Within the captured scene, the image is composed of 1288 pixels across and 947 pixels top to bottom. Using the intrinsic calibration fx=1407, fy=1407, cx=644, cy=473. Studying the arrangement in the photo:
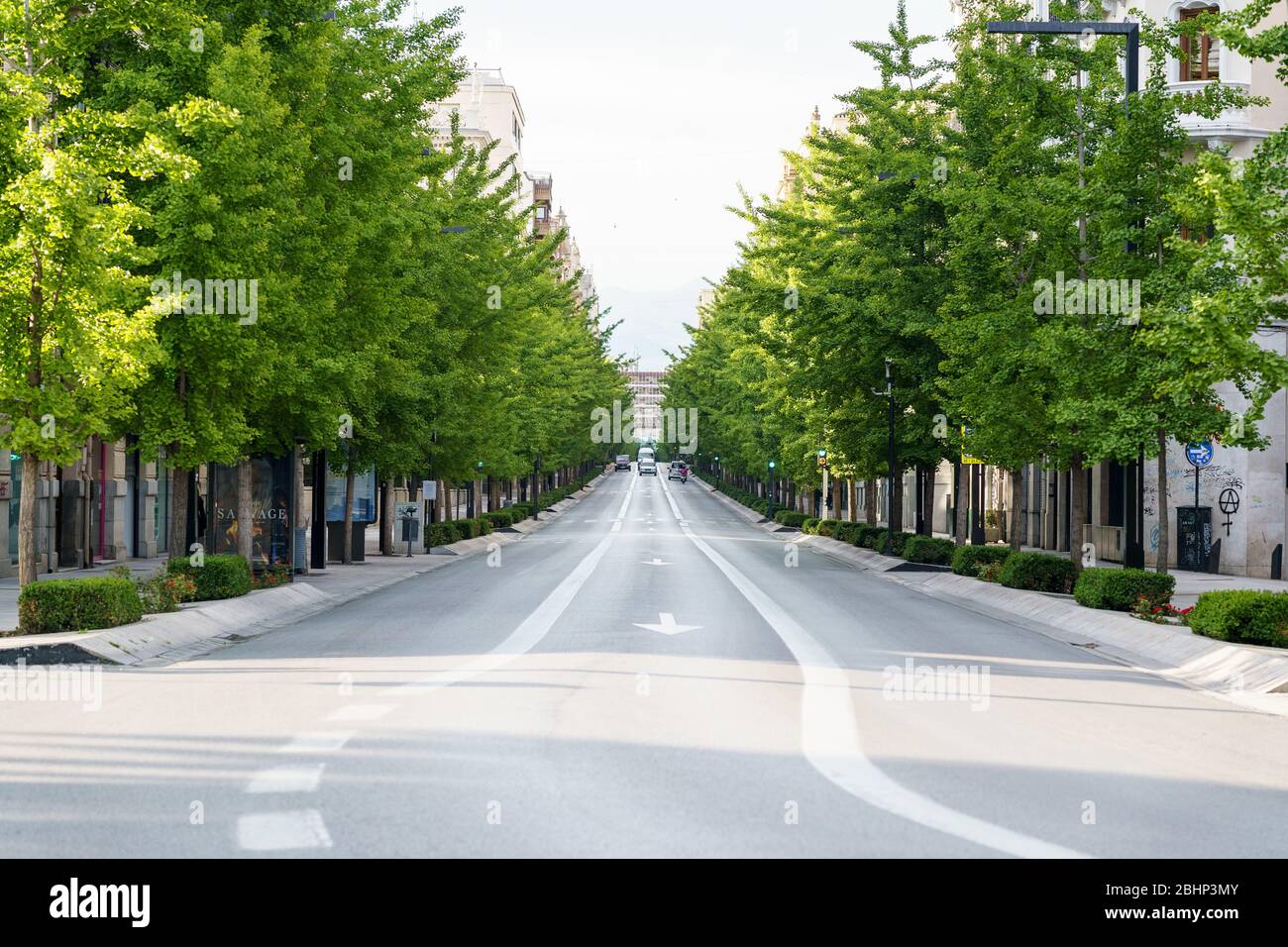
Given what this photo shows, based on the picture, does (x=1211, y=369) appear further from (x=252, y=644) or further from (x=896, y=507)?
(x=896, y=507)

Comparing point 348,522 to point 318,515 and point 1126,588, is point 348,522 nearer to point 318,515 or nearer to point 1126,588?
point 318,515

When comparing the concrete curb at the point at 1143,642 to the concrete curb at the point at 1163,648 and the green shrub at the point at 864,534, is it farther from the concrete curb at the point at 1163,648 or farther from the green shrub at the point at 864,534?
the green shrub at the point at 864,534

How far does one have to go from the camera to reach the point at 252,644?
18875mm

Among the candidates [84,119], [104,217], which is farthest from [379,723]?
[84,119]

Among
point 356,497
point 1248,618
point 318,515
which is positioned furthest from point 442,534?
point 1248,618

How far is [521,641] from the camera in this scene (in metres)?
18.4

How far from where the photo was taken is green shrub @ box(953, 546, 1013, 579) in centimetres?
3241

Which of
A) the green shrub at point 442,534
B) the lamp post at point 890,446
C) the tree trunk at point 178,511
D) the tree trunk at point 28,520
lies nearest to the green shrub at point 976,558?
the lamp post at point 890,446

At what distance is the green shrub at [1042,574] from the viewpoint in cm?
2777

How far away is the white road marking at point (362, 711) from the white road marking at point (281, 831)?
12.0 feet

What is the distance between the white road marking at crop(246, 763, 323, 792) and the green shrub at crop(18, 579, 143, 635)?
33.0 ft

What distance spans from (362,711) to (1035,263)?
70.8ft

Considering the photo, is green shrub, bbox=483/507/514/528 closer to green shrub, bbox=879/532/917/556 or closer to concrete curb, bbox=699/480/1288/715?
green shrub, bbox=879/532/917/556
